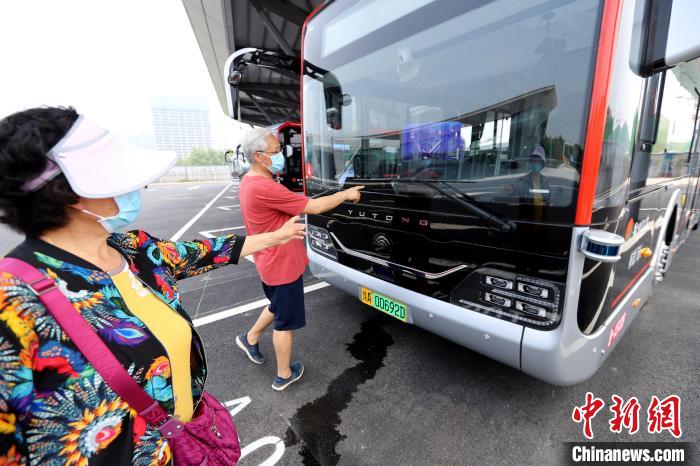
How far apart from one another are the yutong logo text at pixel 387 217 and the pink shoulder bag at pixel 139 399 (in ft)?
4.86

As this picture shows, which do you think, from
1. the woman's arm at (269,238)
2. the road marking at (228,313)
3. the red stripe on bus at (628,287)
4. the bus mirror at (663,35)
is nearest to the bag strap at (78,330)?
the woman's arm at (269,238)

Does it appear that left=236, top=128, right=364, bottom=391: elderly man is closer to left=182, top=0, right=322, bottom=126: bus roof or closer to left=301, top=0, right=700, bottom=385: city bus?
left=301, top=0, right=700, bottom=385: city bus

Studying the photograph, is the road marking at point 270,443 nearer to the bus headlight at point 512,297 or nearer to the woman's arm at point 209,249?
the woman's arm at point 209,249

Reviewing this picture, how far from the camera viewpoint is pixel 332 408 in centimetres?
219

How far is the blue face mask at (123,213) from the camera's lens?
0.99m

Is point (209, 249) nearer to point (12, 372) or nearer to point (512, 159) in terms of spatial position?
point (12, 372)

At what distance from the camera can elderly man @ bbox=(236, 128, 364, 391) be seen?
2.09m

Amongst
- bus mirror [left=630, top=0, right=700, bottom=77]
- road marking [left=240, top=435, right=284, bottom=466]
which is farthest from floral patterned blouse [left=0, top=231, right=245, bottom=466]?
bus mirror [left=630, top=0, right=700, bottom=77]

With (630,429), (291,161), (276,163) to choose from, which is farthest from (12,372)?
(291,161)

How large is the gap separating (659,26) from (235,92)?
3302mm

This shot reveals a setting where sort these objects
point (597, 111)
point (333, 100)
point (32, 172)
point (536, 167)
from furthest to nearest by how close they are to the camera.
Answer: point (333, 100)
point (536, 167)
point (597, 111)
point (32, 172)

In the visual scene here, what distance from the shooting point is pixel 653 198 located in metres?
2.32

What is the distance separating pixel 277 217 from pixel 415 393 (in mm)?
1564

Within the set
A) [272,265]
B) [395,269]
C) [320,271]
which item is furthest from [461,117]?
[320,271]
